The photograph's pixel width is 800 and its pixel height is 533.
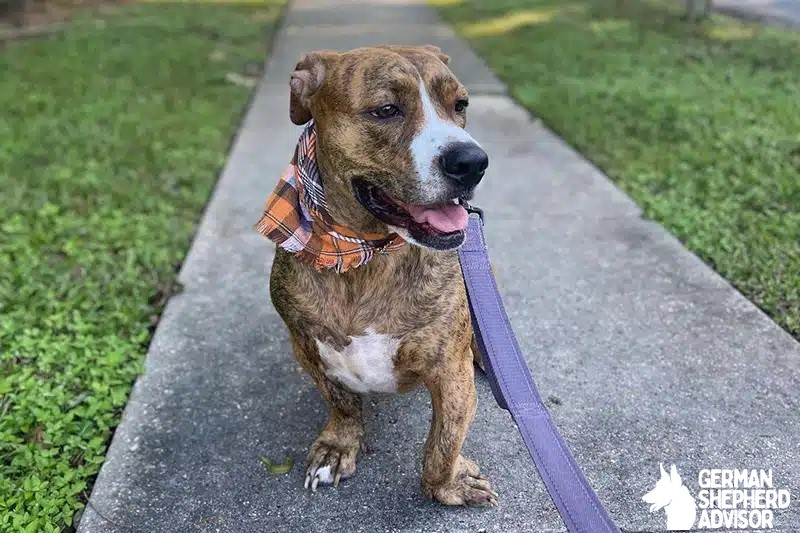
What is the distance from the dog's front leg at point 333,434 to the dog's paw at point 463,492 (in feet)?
1.10

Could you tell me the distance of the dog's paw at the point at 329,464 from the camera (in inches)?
108

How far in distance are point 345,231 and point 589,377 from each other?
1430 millimetres

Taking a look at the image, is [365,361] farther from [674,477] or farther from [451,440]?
[674,477]

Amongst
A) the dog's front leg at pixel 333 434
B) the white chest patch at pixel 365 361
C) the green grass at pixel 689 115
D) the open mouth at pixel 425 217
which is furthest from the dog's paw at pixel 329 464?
the green grass at pixel 689 115

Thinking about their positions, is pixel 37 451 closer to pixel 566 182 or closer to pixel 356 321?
pixel 356 321

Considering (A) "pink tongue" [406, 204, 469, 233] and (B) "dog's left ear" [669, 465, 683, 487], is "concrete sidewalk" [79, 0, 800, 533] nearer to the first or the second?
(B) "dog's left ear" [669, 465, 683, 487]

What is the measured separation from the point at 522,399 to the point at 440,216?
0.61 meters

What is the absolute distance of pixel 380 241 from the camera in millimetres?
2557

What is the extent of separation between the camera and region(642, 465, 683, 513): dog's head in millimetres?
2621

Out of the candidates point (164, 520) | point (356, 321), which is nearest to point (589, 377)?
point (356, 321)

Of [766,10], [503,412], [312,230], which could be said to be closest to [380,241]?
[312,230]

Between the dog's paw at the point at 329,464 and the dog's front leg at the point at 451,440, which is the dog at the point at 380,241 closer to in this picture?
the dog's front leg at the point at 451,440

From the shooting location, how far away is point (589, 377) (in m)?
3.34

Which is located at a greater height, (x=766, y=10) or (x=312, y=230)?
(x=312, y=230)
